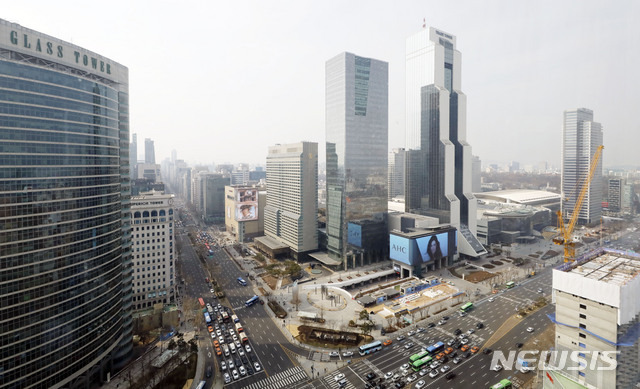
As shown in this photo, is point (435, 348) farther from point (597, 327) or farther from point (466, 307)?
point (597, 327)

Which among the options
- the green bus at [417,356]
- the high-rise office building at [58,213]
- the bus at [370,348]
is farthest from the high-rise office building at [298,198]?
the high-rise office building at [58,213]

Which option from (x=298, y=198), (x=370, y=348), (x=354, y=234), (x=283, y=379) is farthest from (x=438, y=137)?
(x=283, y=379)

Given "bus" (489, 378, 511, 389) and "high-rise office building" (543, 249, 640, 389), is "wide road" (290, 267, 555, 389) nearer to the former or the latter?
"bus" (489, 378, 511, 389)

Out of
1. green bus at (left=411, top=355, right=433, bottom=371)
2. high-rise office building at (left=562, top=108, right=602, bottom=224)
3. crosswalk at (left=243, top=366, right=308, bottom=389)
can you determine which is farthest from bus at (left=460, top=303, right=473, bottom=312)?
high-rise office building at (left=562, top=108, right=602, bottom=224)

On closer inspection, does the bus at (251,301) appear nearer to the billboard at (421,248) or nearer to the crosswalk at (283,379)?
the crosswalk at (283,379)

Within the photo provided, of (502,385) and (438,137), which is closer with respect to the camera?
(502,385)

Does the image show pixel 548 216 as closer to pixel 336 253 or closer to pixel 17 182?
pixel 336 253

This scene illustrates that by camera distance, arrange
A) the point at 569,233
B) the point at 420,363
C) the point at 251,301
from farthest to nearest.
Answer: the point at 569,233, the point at 251,301, the point at 420,363
